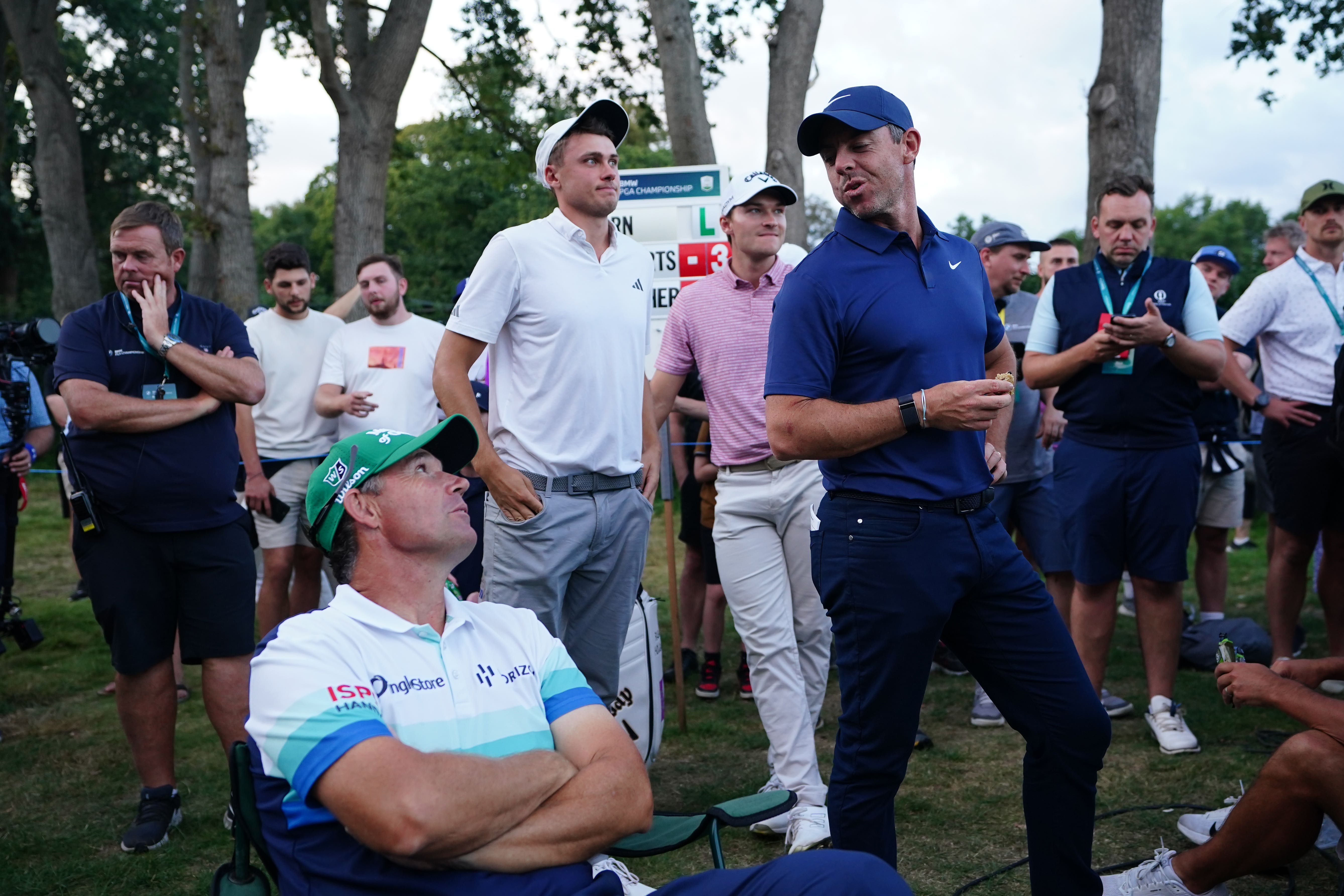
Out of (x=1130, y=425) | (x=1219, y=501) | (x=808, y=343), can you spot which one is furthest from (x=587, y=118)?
(x=1219, y=501)

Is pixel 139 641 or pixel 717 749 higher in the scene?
pixel 139 641

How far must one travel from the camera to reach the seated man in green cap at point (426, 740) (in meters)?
2.04

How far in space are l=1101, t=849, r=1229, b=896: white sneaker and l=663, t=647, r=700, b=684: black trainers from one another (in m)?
3.23

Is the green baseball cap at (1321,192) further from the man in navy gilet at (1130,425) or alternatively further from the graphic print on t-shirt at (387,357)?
the graphic print on t-shirt at (387,357)

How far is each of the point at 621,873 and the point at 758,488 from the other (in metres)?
2.14

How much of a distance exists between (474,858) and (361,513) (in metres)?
0.78

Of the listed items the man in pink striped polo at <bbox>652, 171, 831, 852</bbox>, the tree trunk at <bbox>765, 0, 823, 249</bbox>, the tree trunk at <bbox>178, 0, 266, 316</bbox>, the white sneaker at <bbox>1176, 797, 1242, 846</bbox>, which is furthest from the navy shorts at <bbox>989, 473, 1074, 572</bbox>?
the tree trunk at <bbox>178, 0, 266, 316</bbox>

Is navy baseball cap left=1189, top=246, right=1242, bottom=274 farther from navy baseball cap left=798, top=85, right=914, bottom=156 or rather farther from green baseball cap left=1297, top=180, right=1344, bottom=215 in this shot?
navy baseball cap left=798, top=85, right=914, bottom=156

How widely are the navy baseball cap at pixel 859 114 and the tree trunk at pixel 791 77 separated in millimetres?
6914

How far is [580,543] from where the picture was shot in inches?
144

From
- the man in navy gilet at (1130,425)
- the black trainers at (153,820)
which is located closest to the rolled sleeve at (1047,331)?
the man in navy gilet at (1130,425)

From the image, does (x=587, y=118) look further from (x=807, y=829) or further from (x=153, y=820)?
(x=153, y=820)

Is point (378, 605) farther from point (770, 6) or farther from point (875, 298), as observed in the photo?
point (770, 6)

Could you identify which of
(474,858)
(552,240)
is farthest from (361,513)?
(552,240)
